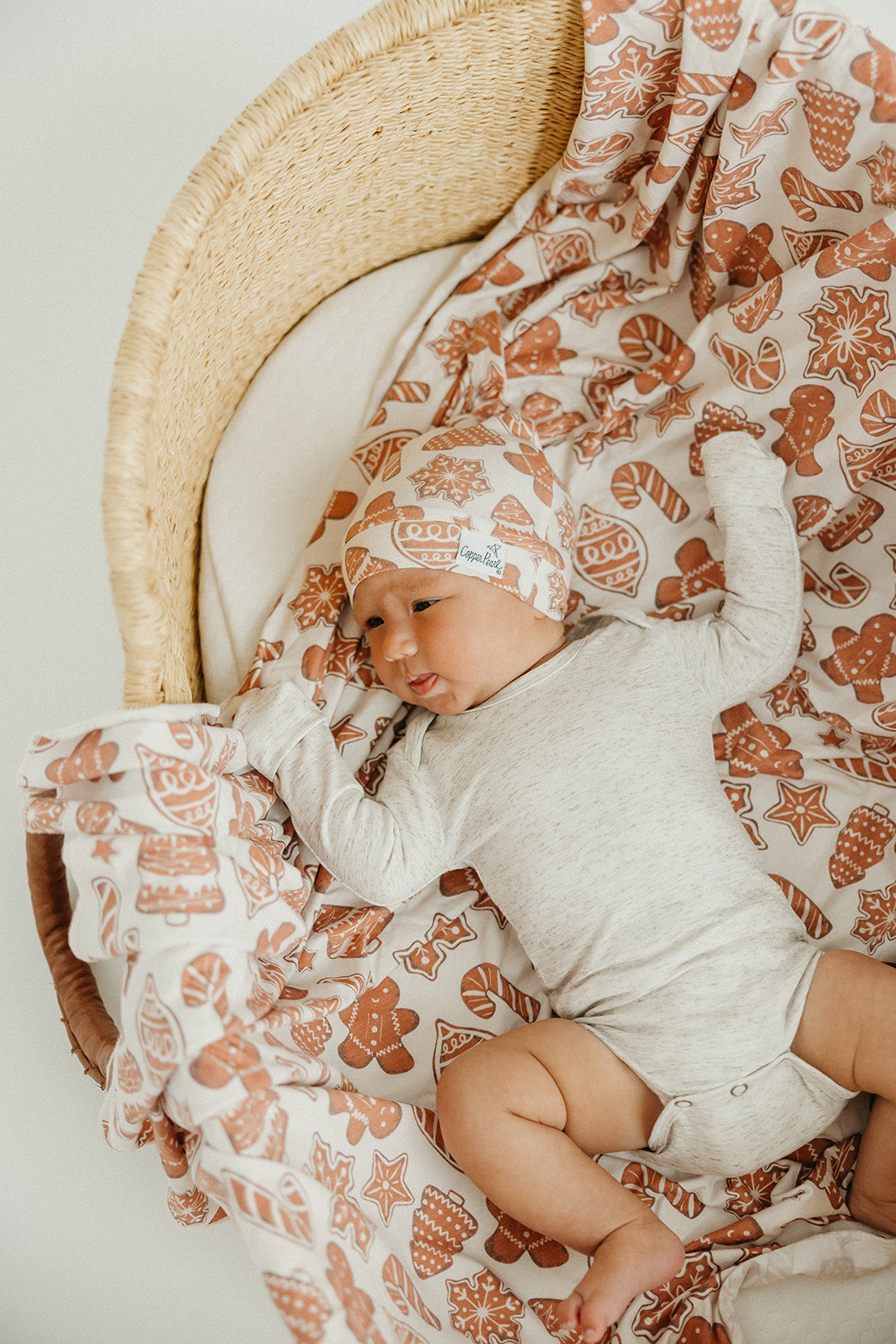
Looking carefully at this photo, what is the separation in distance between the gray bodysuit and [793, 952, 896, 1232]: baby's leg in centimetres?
2

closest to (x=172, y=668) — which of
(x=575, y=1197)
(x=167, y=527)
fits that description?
(x=167, y=527)

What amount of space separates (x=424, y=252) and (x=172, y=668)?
86 cm

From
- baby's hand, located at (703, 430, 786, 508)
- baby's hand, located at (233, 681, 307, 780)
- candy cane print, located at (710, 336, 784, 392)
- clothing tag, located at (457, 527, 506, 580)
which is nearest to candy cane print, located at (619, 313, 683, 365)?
candy cane print, located at (710, 336, 784, 392)

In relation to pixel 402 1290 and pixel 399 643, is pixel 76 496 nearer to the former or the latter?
pixel 399 643

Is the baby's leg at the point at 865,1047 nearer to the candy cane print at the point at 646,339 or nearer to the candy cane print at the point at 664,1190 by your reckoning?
the candy cane print at the point at 664,1190

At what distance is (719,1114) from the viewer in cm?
107

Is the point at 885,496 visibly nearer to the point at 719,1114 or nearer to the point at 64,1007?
the point at 719,1114

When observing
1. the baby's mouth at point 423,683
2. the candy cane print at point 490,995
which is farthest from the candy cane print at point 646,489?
the candy cane print at point 490,995

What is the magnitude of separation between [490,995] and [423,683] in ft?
1.34

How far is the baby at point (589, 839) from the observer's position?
1060 mm

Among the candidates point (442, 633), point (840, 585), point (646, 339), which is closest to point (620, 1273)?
point (442, 633)

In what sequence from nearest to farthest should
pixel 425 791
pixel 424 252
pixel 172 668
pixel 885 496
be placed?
1. pixel 172 668
2. pixel 425 791
3. pixel 885 496
4. pixel 424 252

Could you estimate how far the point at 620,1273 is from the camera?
0.96 m

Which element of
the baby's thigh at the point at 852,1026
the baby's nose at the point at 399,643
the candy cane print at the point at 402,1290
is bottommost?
the candy cane print at the point at 402,1290
